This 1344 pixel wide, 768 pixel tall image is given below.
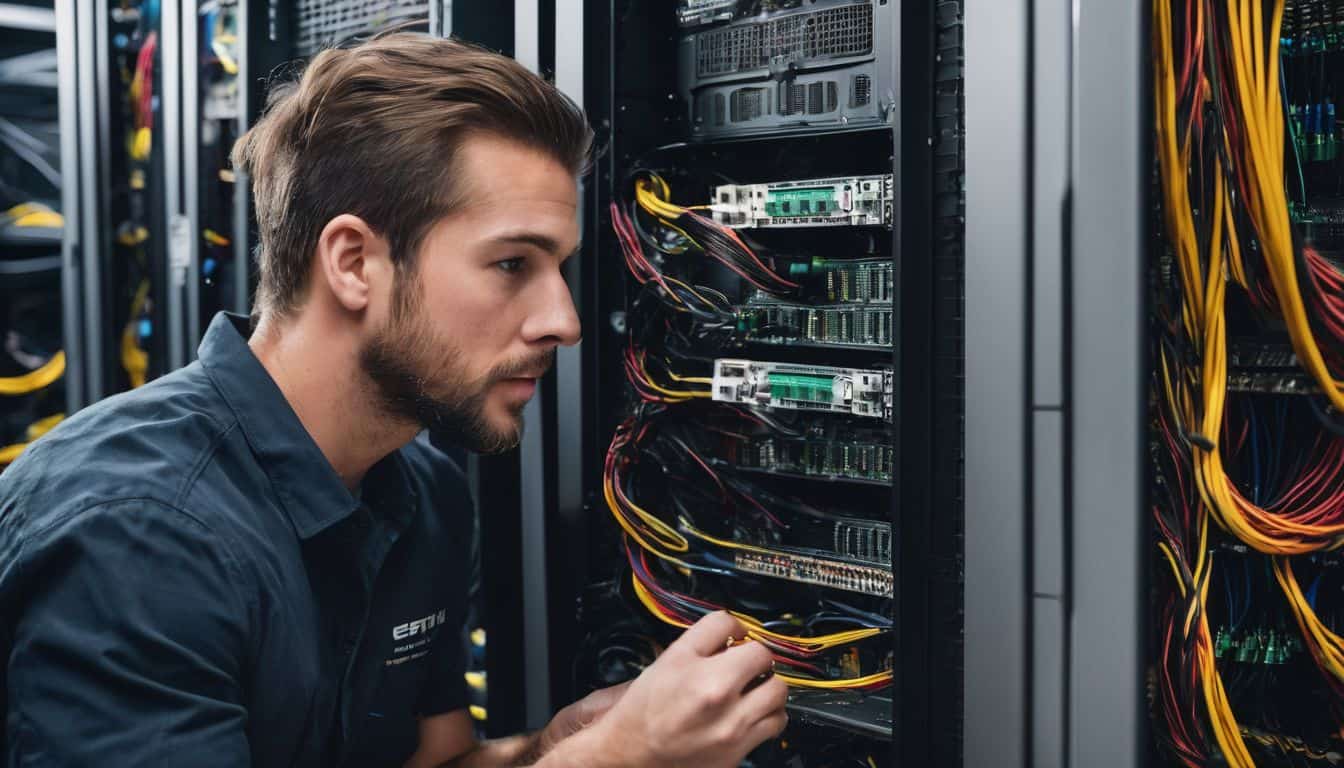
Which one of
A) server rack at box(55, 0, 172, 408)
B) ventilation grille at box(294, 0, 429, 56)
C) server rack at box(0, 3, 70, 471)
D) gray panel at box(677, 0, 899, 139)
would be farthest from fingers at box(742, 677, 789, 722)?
server rack at box(0, 3, 70, 471)

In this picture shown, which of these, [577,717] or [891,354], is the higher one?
[891,354]

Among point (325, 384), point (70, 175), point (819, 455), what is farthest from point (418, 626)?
point (70, 175)

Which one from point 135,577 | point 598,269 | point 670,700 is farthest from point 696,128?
point 135,577

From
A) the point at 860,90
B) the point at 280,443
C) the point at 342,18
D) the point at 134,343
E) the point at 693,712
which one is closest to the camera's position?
the point at 693,712

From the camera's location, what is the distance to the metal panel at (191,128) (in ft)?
7.71

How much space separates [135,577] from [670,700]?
50 cm

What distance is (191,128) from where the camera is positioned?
93.0 inches

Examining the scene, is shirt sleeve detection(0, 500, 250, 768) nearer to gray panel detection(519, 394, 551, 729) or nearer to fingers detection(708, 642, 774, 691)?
fingers detection(708, 642, 774, 691)

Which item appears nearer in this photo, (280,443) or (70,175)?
(280,443)

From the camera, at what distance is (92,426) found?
1.11m

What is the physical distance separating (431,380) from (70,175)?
182 centimetres

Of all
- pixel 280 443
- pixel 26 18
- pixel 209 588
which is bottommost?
pixel 209 588

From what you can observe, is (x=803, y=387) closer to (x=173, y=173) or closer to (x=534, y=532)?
Answer: (x=534, y=532)

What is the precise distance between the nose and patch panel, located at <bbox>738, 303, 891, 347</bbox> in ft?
1.41
